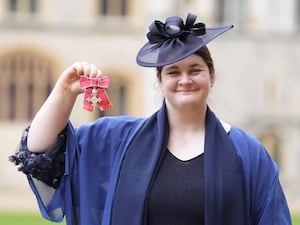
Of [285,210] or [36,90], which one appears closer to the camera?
[285,210]

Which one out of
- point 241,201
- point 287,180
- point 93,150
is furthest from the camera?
point 287,180

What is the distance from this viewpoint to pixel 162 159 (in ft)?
12.4

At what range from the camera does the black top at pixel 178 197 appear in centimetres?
366

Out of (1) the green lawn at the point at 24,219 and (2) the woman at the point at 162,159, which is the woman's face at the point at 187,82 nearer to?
(2) the woman at the point at 162,159

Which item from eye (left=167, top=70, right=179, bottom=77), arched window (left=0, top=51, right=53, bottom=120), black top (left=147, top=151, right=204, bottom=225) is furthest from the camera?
arched window (left=0, top=51, right=53, bottom=120)

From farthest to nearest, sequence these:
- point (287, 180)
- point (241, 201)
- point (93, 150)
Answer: point (287, 180) < point (93, 150) < point (241, 201)

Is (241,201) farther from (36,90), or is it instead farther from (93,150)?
(36,90)

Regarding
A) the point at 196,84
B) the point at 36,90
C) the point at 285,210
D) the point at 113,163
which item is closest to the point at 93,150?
the point at 113,163

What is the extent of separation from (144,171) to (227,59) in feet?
70.9

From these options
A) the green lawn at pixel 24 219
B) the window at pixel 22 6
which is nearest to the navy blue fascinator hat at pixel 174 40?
the green lawn at pixel 24 219

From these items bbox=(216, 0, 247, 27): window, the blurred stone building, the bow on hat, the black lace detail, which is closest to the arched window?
the blurred stone building

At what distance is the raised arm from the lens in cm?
386

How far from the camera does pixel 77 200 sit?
3984 millimetres

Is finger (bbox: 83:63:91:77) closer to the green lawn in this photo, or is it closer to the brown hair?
the brown hair
